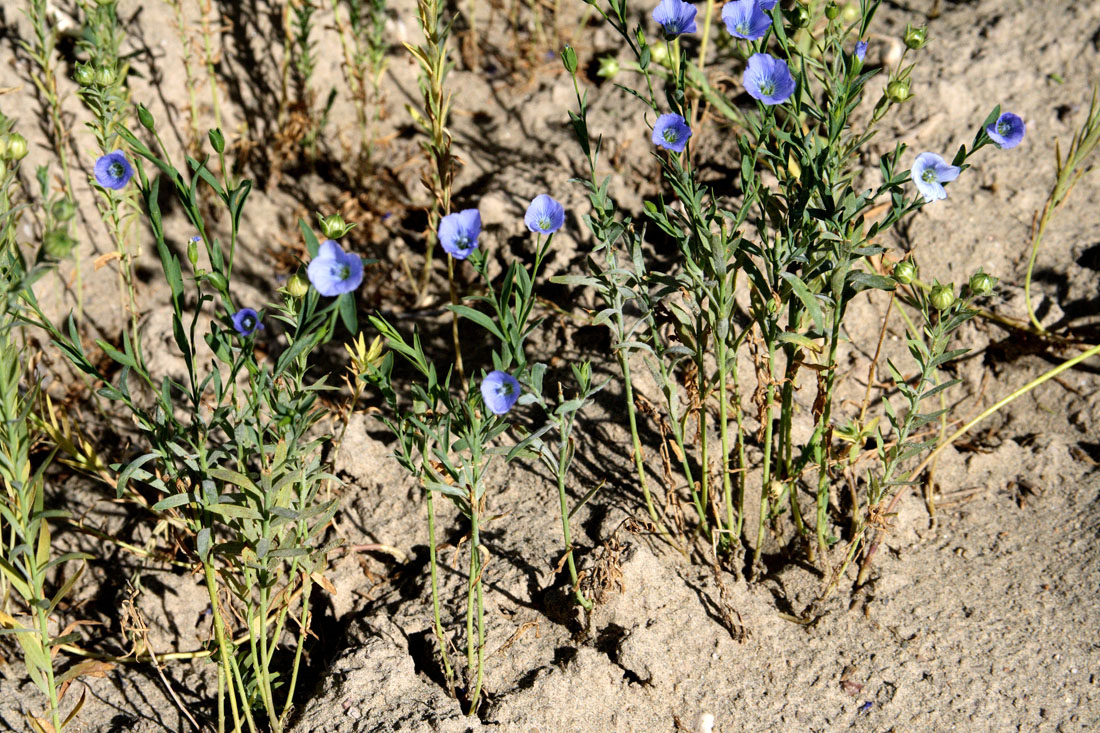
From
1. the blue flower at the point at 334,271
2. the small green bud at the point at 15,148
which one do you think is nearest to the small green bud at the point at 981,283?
the blue flower at the point at 334,271

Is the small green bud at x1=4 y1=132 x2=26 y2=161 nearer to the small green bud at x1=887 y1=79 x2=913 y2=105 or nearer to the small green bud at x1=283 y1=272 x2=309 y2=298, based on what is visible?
the small green bud at x1=283 y1=272 x2=309 y2=298

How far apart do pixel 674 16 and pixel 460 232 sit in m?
0.58

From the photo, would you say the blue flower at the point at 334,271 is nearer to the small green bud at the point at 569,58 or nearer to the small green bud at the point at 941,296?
the small green bud at the point at 569,58

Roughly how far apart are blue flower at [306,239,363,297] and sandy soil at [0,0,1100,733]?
0.89 m

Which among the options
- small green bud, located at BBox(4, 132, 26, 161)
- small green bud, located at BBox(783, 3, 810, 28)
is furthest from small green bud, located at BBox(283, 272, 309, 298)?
small green bud, located at BBox(783, 3, 810, 28)

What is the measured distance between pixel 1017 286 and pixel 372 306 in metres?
1.93

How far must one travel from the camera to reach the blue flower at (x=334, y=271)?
55.4 inches

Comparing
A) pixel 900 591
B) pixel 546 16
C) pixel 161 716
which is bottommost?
pixel 900 591

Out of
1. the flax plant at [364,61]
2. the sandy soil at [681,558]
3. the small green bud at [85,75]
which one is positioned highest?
the flax plant at [364,61]

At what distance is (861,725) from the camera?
193 cm

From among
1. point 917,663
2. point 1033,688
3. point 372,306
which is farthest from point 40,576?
point 1033,688

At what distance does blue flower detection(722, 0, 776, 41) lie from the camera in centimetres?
171

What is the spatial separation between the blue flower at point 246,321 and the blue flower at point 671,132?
Result: 30.8 inches

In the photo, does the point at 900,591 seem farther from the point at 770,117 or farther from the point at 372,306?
the point at 372,306
